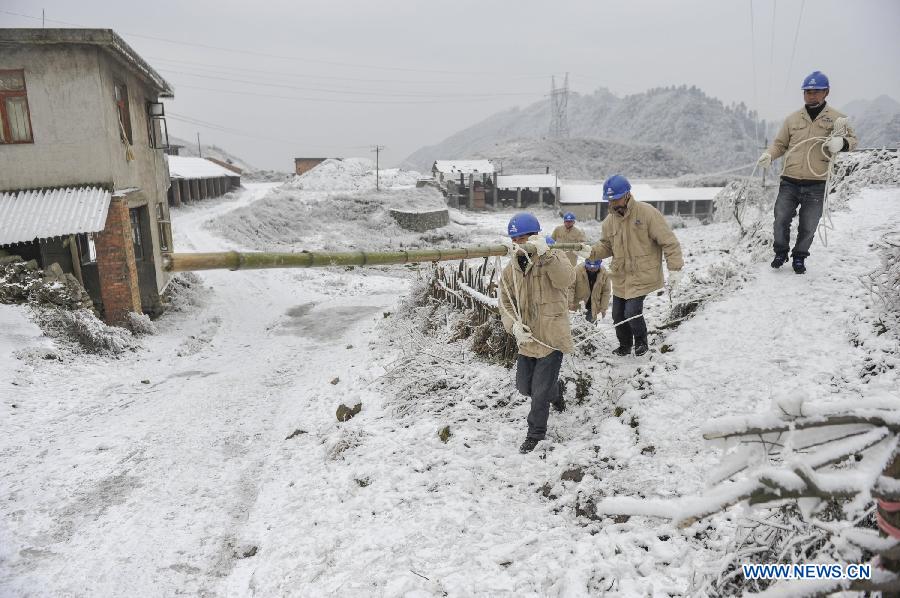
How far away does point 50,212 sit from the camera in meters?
10.2

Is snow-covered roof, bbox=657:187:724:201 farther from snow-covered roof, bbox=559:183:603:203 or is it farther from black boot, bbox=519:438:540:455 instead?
black boot, bbox=519:438:540:455

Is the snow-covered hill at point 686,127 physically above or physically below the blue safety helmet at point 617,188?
above

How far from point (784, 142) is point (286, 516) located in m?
7.14

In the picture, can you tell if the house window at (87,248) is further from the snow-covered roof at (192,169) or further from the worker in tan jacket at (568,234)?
the snow-covered roof at (192,169)

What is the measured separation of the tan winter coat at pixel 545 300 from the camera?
4637mm

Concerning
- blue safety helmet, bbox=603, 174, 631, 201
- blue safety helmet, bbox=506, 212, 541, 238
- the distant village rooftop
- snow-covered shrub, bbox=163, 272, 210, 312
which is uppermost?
the distant village rooftop

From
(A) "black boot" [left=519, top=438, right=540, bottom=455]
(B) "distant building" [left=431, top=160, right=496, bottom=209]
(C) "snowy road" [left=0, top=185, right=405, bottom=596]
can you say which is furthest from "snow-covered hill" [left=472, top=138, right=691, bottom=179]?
(A) "black boot" [left=519, top=438, right=540, bottom=455]

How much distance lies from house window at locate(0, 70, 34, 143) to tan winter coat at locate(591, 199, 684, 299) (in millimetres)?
12366

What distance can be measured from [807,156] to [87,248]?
13.9 m

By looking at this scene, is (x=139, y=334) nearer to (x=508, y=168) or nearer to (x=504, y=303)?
(x=504, y=303)

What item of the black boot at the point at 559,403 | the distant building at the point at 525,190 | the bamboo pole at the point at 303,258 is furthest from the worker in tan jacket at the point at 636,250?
the distant building at the point at 525,190

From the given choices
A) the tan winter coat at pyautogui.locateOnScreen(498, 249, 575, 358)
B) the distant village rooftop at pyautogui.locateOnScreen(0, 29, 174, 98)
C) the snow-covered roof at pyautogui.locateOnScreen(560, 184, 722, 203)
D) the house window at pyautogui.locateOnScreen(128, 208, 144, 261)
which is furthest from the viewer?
the snow-covered roof at pyautogui.locateOnScreen(560, 184, 722, 203)

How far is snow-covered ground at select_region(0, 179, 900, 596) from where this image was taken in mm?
3615

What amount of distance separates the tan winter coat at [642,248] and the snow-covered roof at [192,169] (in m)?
41.3
